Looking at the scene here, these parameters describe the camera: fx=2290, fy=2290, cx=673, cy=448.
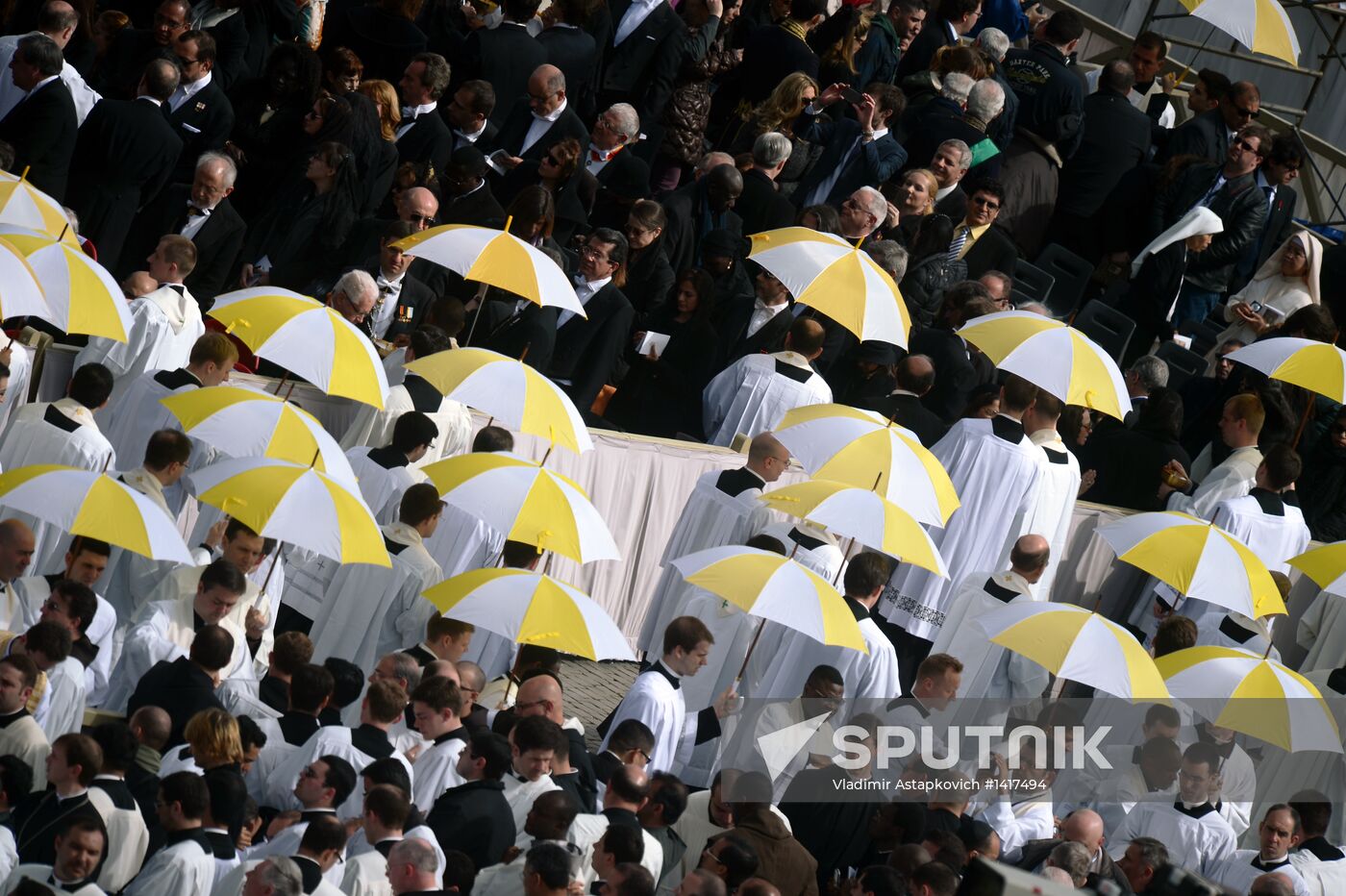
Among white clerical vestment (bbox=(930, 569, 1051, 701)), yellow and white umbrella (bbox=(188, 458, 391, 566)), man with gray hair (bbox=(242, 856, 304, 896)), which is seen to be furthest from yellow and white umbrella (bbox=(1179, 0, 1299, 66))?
man with gray hair (bbox=(242, 856, 304, 896))

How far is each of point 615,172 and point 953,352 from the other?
286cm

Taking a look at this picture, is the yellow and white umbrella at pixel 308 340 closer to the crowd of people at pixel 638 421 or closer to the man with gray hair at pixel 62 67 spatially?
the crowd of people at pixel 638 421

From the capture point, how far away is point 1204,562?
1336 cm

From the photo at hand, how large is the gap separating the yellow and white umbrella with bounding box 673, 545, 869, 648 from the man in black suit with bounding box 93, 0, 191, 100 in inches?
240

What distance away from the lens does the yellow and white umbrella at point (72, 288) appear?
1202 centimetres

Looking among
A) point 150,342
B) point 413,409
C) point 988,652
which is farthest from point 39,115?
point 988,652

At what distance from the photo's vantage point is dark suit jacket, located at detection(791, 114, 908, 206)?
56.8ft

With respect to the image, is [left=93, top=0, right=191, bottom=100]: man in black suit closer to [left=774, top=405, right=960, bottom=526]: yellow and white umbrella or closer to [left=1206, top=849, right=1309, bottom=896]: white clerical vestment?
[left=774, top=405, right=960, bottom=526]: yellow and white umbrella

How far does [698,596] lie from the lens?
13.3m

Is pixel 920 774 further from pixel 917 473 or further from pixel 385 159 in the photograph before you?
pixel 385 159

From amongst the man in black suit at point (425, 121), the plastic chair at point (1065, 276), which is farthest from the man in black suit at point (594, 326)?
the plastic chair at point (1065, 276)

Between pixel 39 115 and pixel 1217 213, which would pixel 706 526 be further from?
pixel 1217 213

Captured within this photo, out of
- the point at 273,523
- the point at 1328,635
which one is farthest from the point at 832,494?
the point at 1328,635

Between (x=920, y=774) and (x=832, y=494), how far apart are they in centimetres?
167
